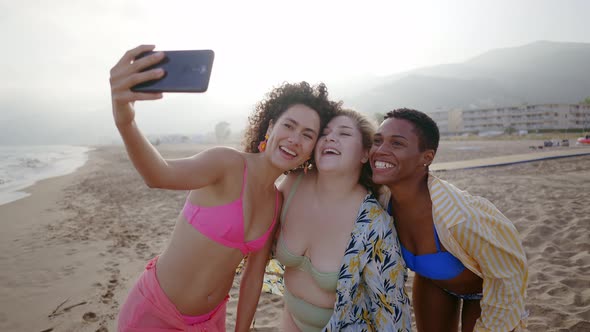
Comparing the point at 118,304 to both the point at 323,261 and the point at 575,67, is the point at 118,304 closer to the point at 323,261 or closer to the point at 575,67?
the point at 323,261

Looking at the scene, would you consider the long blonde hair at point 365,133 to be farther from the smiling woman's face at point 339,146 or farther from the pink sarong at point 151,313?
the pink sarong at point 151,313

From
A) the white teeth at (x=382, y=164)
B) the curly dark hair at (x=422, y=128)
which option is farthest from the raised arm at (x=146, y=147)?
the curly dark hair at (x=422, y=128)

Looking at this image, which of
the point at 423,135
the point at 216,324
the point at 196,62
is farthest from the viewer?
the point at 423,135

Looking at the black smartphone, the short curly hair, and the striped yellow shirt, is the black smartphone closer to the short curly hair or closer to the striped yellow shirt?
the short curly hair

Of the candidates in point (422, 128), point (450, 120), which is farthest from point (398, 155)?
point (450, 120)

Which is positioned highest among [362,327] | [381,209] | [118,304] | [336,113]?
[336,113]

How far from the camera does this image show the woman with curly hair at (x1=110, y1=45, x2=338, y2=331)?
1812 mm

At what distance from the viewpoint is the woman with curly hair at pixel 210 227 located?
5.95 feet

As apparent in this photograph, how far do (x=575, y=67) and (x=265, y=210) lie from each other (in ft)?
821

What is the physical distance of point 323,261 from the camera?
2418 mm

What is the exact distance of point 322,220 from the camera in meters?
2.60

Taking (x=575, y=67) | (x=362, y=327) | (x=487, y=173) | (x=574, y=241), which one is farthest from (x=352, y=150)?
(x=575, y=67)

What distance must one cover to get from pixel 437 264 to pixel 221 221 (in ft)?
4.98

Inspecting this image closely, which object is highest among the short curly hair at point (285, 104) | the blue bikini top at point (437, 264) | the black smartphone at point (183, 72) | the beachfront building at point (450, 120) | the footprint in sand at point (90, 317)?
the black smartphone at point (183, 72)
